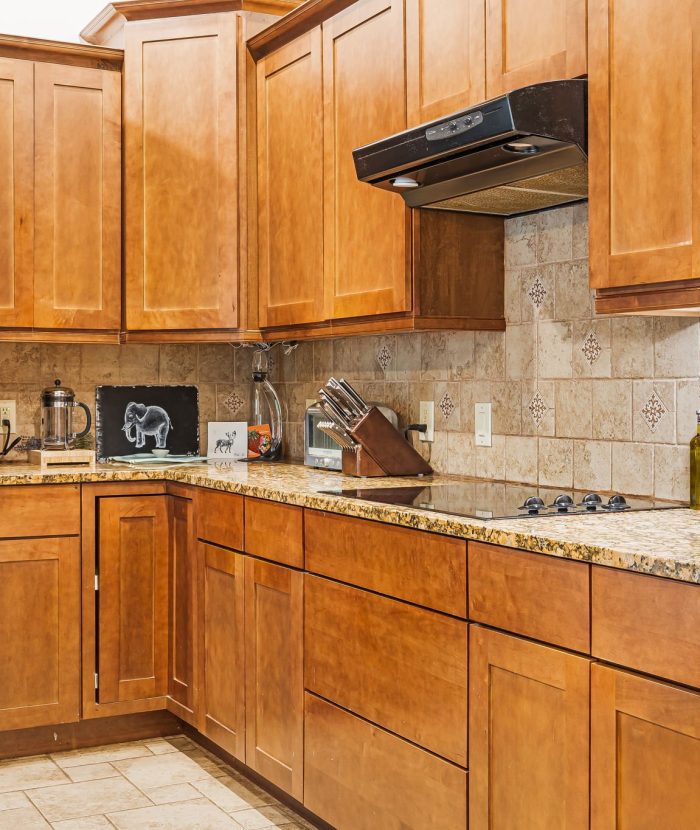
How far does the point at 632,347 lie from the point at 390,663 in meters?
0.91

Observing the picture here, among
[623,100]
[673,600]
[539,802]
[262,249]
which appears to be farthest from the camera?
[262,249]

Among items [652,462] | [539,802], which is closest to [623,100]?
[652,462]

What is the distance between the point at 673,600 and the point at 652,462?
878 millimetres

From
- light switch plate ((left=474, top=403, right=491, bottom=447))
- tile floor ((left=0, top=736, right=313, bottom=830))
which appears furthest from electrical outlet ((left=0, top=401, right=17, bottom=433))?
light switch plate ((left=474, top=403, right=491, bottom=447))

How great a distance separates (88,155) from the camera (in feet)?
11.7

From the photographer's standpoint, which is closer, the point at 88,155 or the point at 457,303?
the point at 457,303

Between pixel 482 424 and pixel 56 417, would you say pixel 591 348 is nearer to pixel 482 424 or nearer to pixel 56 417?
pixel 482 424

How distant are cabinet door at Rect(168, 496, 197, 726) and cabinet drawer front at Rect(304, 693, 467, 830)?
75cm

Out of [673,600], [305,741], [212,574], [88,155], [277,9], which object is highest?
[277,9]

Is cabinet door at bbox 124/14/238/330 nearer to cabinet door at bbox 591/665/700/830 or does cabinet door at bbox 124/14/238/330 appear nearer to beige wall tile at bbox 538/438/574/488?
beige wall tile at bbox 538/438/574/488

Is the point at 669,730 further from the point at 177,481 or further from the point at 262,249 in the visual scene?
the point at 262,249

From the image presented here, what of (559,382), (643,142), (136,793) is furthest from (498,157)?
(136,793)

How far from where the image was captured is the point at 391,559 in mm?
2219

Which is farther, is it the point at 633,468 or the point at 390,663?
the point at 633,468
